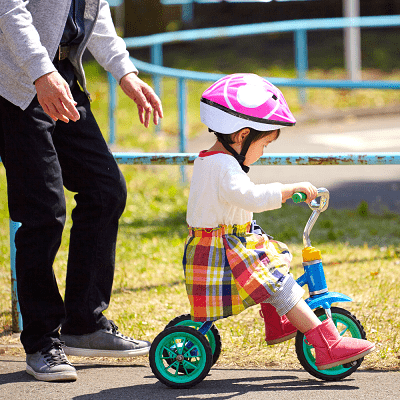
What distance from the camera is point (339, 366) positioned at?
2.76 metres

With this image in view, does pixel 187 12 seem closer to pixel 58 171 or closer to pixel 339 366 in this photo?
pixel 58 171

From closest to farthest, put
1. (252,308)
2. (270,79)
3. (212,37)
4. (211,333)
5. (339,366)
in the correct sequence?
(339,366)
(211,333)
(252,308)
(270,79)
(212,37)

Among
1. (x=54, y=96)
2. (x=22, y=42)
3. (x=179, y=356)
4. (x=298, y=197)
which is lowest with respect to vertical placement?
(x=179, y=356)

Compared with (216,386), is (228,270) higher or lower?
higher

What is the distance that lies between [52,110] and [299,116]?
766 centimetres

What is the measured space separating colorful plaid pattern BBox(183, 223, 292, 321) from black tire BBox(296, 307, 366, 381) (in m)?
0.25

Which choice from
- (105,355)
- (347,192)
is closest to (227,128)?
(105,355)

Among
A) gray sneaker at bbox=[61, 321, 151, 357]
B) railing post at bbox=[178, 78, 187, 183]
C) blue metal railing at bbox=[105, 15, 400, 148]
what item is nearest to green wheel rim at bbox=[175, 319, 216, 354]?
gray sneaker at bbox=[61, 321, 151, 357]

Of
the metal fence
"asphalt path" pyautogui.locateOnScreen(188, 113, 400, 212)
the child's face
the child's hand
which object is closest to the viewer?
the child's hand

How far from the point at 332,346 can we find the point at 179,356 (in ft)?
1.81

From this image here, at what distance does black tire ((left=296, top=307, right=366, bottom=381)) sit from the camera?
2.73 m

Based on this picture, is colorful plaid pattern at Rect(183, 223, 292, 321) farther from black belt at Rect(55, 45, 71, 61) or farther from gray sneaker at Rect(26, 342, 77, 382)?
black belt at Rect(55, 45, 71, 61)

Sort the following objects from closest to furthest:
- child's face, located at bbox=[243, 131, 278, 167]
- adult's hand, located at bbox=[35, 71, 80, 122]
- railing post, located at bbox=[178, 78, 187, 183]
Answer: adult's hand, located at bbox=[35, 71, 80, 122] < child's face, located at bbox=[243, 131, 278, 167] < railing post, located at bbox=[178, 78, 187, 183]

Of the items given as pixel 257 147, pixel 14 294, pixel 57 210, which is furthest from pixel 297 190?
pixel 14 294
